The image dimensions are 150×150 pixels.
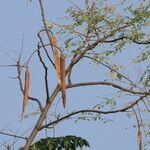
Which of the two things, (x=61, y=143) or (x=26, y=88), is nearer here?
(x=26, y=88)

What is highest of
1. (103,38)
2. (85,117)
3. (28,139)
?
(103,38)

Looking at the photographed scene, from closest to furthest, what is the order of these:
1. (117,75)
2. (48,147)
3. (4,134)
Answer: (4,134) → (48,147) → (117,75)

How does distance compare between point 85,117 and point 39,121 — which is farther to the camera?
point 85,117

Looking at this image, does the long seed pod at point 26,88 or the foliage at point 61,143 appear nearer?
the long seed pod at point 26,88

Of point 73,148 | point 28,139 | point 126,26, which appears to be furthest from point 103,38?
point 28,139

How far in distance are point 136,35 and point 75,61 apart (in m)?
1.18

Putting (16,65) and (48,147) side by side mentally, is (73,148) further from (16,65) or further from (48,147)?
(16,65)

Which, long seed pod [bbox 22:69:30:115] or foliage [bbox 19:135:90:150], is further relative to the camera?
foliage [bbox 19:135:90:150]

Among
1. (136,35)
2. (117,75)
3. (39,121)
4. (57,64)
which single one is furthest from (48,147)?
(57,64)

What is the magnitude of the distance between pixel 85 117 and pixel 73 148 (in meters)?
0.66

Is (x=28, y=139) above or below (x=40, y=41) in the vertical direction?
below

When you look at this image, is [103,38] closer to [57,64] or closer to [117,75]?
[117,75]

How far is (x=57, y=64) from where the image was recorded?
5605 millimetres

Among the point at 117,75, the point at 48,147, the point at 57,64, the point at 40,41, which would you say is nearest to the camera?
the point at 57,64
